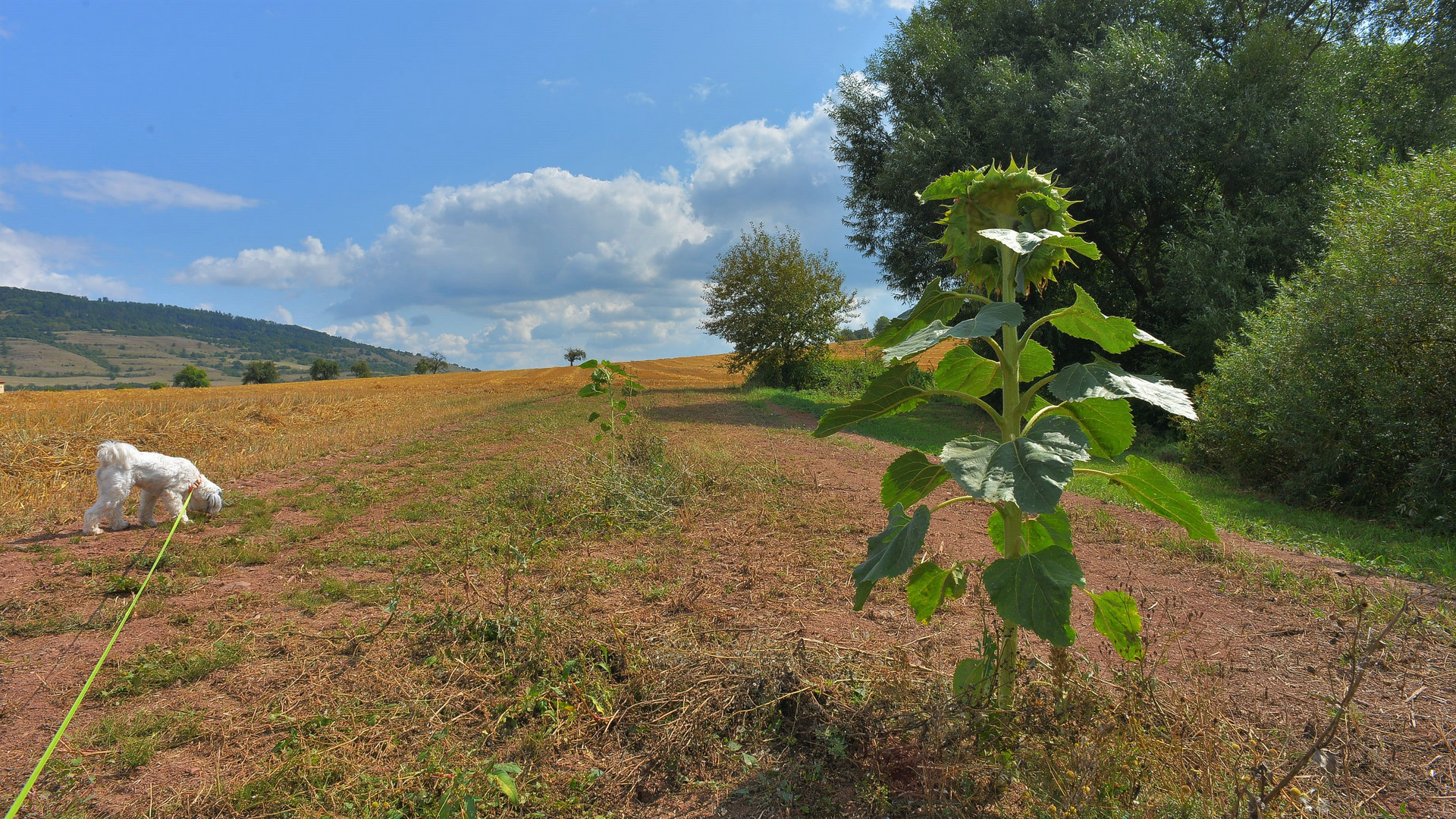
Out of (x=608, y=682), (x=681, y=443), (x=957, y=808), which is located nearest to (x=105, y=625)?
(x=608, y=682)

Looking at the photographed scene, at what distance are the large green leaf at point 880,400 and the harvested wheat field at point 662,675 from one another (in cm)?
105

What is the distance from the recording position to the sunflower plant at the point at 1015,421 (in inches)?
65.3

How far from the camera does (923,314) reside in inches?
82.9

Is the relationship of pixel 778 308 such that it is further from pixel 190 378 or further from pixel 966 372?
pixel 190 378

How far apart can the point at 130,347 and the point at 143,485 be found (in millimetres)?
195331

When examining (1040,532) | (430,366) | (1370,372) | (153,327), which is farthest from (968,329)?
(153,327)

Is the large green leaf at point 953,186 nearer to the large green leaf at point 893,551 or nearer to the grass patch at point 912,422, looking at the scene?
the large green leaf at point 893,551

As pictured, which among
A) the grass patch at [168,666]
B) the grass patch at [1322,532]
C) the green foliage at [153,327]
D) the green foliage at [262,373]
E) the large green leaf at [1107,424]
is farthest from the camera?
the green foliage at [153,327]

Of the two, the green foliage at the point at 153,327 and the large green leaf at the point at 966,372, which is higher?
the green foliage at the point at 153,327

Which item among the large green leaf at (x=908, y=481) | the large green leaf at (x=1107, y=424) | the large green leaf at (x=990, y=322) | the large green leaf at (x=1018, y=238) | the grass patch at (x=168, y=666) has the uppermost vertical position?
the large green leaf at (x=1018, y=238)

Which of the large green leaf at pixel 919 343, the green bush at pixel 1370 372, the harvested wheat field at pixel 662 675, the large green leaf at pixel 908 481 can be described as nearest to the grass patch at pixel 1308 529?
the green bush at pixel 1370 372

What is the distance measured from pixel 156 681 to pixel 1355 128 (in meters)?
19.4

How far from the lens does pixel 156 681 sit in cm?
331

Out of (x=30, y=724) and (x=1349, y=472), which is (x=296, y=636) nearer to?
(x=30, y=724)
